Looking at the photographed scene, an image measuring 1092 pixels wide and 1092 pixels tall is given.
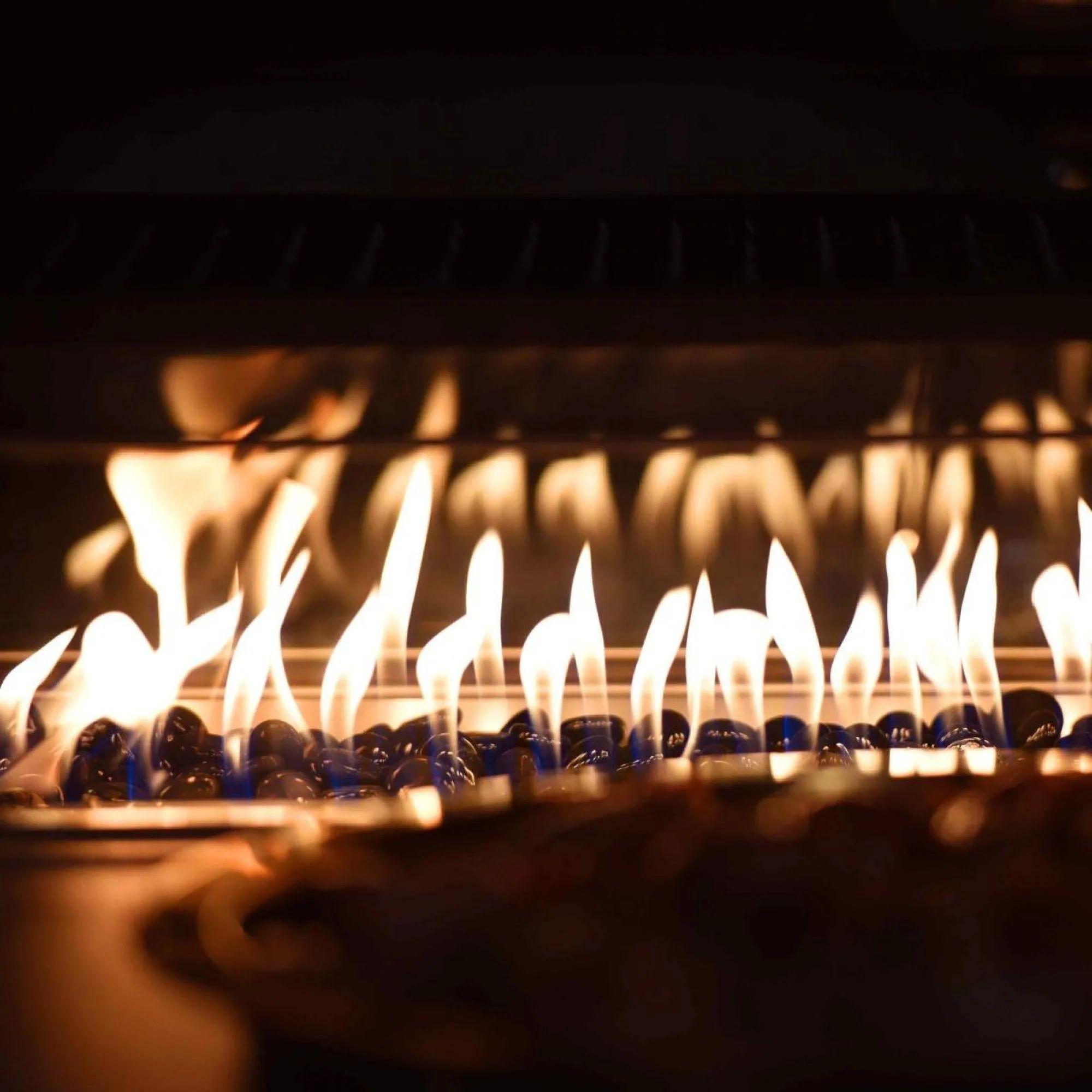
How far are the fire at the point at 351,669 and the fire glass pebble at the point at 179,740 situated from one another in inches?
3.9

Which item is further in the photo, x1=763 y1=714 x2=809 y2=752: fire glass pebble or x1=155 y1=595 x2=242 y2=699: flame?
x1=155 y1=595 x2=242 y2=699: flame

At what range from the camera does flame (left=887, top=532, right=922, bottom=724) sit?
1.10 meters

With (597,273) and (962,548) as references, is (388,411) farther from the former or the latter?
(962,548)

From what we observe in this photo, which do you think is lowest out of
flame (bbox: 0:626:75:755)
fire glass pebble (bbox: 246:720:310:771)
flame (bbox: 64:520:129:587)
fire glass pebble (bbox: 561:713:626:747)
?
fire glass pebble (bbox: 246:720:310:771)

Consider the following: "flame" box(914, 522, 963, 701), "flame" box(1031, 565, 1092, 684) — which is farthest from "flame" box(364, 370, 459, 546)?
"flame" box(1031, 565, 1092, 684)

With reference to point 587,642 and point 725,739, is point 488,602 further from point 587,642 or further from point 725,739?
point 725,739

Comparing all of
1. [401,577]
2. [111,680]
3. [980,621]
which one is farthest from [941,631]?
[111,680]

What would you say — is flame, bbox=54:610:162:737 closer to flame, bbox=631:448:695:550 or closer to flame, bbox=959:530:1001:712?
flame, bbox=631:448:695:550

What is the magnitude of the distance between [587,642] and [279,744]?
295 millimetres

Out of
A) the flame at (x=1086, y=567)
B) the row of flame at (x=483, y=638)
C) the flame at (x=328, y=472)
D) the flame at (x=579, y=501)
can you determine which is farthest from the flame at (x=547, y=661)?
the flame at (x=1086, y=567)

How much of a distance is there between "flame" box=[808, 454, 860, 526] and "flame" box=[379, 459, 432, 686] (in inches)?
15.1

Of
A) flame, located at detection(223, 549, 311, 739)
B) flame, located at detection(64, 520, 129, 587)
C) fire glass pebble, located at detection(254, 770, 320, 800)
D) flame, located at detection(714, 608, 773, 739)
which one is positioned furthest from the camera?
flame, located at detection(64, 520, 129, 587)

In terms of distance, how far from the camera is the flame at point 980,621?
3.55 ft

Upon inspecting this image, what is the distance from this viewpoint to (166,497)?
47.5 inches
